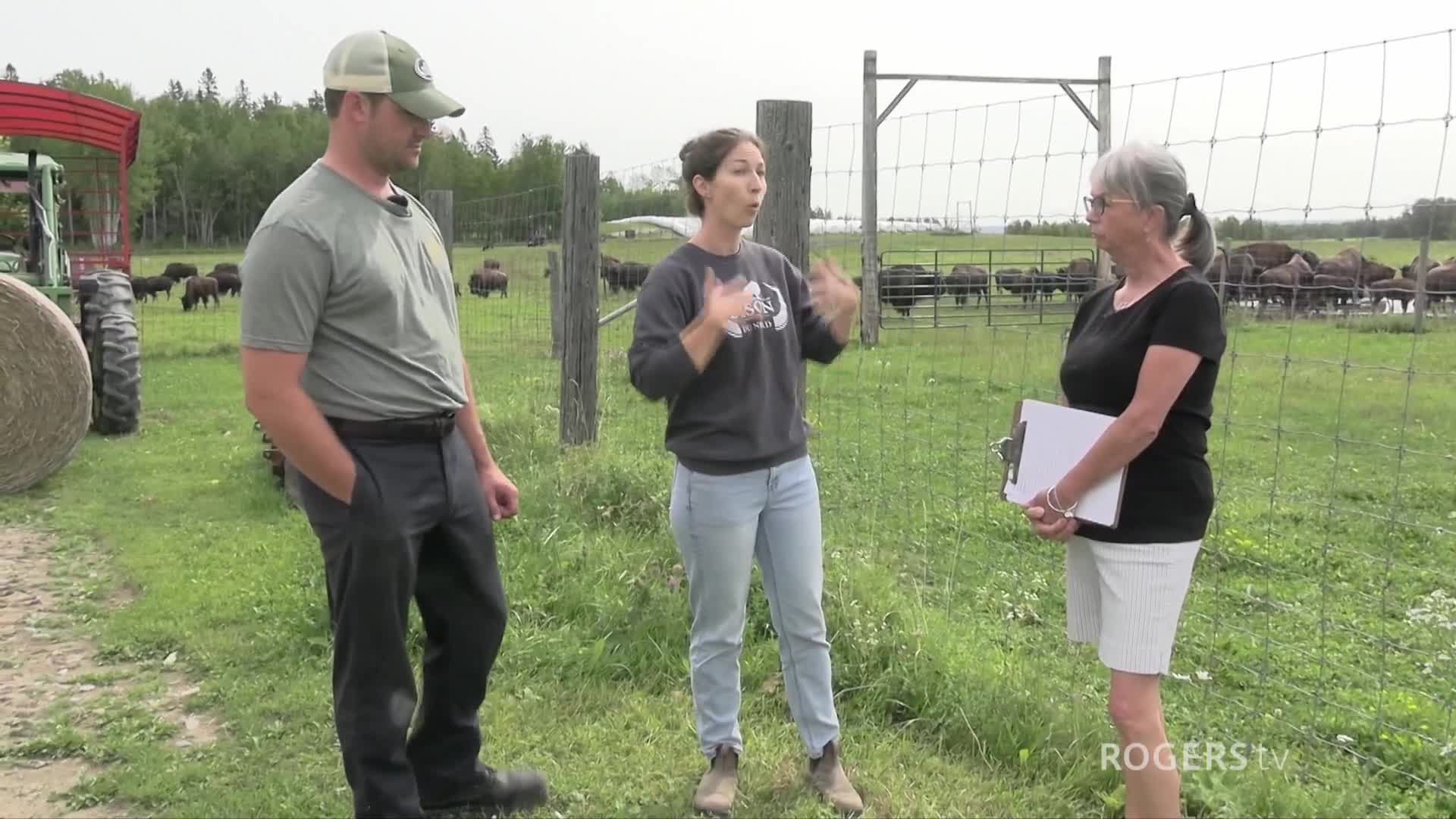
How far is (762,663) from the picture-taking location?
3789 millimetres

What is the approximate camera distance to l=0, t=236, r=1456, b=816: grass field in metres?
3.16

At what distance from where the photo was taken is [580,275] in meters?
5.81

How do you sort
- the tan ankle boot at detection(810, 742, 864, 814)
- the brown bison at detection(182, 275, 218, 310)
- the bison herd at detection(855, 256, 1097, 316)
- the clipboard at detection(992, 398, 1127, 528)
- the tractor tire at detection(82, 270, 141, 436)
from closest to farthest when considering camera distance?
the clipboard at detection(992, 398, 1127, 528) → the tan ankle boot at detection(810, 742, 864, 814) → the tractor tire at detection(82, 270, 141, 436) → the bison herd at detection(855, 256, 1097, 316) → the brown bison at detection(182, 275, 218, 310)

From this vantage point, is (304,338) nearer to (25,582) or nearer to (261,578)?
(261,578)

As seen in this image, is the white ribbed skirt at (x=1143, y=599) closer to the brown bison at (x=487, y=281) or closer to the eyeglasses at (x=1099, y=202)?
the eyeglasses at (x=1099, y=202)

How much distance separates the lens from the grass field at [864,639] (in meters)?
3.16

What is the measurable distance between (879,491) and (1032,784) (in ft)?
10.9

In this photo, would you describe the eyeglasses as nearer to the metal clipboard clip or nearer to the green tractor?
the metal clipboard clip

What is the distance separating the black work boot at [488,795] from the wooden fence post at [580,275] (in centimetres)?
306

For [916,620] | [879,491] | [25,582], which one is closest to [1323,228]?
[916,620]

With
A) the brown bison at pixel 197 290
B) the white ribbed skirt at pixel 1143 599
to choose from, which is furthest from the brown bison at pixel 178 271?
the white ribbed skirt at pixel 1143 599

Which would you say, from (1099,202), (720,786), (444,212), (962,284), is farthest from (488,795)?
(962,284)

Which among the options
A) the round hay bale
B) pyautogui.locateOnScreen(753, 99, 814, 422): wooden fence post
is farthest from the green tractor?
pyautogui.locateOnScreen(753, 99, 814, 422): wooden fence post

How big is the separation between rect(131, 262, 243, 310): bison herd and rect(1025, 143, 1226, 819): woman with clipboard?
79.0 feet
